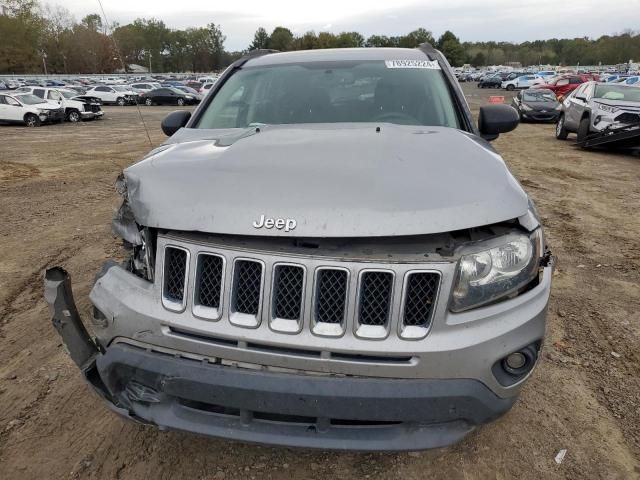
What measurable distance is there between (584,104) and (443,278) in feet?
43.1

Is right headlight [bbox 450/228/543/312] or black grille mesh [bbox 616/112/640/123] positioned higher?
black grille mesh [bbox 616/112/640/123]

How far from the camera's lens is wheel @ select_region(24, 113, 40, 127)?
21922 mm

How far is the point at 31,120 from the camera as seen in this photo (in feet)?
72.3

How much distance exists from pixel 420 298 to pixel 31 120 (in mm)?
24740

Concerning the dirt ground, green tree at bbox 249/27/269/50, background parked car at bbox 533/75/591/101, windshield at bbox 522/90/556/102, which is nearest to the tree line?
green tree at bbox 249/27/269/50

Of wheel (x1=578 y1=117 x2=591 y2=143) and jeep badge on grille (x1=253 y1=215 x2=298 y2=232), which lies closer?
jeep badge on grille (x1=253 y1=215 x2=298 y2=232)

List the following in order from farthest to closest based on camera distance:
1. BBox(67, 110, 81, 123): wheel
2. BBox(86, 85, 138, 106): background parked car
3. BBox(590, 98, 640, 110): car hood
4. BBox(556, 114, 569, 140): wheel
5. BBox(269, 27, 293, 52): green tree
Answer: BBox(269, 27, 293, 52): green tree < BBox(86, 85, 138, 106): background parked car < BBox(67, 110, 81, 123): wheel < BBox(556, 114, 569, 140): wheel < BBox(590, 98, 640, 110): car hood

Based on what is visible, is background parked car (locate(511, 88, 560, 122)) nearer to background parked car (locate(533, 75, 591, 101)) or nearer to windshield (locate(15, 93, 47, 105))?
background parked car (locate(533, 75, 591, 101))

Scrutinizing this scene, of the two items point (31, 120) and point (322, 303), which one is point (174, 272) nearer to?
point (322, 303)

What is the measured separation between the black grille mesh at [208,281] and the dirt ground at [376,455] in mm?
803

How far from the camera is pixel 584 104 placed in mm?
12711

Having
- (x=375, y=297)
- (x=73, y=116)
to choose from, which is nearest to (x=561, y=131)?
(x=375, y=297)

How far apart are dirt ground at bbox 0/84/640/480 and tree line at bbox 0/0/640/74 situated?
69.5 metres

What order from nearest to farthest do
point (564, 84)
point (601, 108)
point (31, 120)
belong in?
point (601, 108)
point (31, 120)
point (564, 84)
